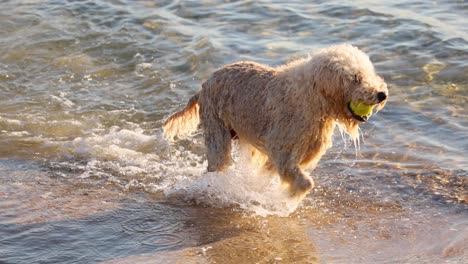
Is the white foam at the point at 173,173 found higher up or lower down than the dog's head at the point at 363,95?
lower down

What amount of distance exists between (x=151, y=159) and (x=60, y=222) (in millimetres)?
2114

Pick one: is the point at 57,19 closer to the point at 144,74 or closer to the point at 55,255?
the point at 144,74

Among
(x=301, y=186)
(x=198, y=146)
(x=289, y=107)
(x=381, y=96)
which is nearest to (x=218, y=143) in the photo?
(x=289, y=107)

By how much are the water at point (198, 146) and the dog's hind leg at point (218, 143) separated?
0.56 ft

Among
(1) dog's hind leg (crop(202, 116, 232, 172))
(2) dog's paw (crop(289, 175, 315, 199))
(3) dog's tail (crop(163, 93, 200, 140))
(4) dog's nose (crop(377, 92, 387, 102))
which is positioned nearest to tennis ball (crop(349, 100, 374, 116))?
(4) dog's nose (crop(377, 92, 387, 102))

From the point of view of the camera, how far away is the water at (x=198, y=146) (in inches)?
275

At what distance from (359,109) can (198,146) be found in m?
3.65

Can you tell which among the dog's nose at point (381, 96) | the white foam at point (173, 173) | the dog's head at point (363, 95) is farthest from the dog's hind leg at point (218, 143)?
the dog's nose at point (381, 96)

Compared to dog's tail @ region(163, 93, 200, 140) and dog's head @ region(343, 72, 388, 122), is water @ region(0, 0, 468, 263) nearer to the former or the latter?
dog's tail @ region(163, 93, 200, 140)

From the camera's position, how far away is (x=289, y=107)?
7117 millimetres

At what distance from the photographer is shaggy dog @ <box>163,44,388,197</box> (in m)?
6.48

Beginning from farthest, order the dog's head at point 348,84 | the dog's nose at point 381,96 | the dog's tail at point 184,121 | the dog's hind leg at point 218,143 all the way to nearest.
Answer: the dog's tail at point 184,121, the dog's hind leg at point 218,143, the dog's head at point 348,84, the dog's nose at point 381,96

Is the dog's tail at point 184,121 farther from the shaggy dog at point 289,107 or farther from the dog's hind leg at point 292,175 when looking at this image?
the dog's hind leg at point 292,175

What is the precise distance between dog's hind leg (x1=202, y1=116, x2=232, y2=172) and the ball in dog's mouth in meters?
1.78
